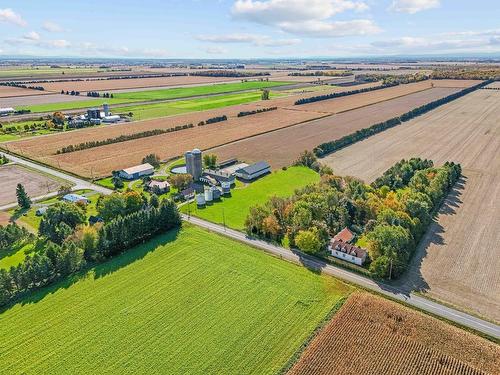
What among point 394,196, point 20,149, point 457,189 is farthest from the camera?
point 20,149

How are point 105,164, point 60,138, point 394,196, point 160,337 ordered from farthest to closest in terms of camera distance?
point 60,138 < point 105,164 < point 394,196 < point 160,337

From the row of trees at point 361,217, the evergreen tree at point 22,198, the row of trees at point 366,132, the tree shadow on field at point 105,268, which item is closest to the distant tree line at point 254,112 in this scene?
the row of trees at point 366,132

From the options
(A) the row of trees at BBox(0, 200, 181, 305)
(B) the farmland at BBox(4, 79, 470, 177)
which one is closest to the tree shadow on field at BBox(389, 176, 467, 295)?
(A) the row of trees at BBox(0, 200, 181, 305)

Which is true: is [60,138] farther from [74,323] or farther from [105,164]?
[74,323]

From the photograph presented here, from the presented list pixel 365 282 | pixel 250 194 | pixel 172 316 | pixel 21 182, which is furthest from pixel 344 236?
pixel 21 182

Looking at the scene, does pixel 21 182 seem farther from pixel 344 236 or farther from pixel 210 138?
pixel 344 236

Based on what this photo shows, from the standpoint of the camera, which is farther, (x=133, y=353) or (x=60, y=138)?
(x=60, y=138)

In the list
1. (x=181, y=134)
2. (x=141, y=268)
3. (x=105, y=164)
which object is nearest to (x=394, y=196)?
(x=141, y=268)
